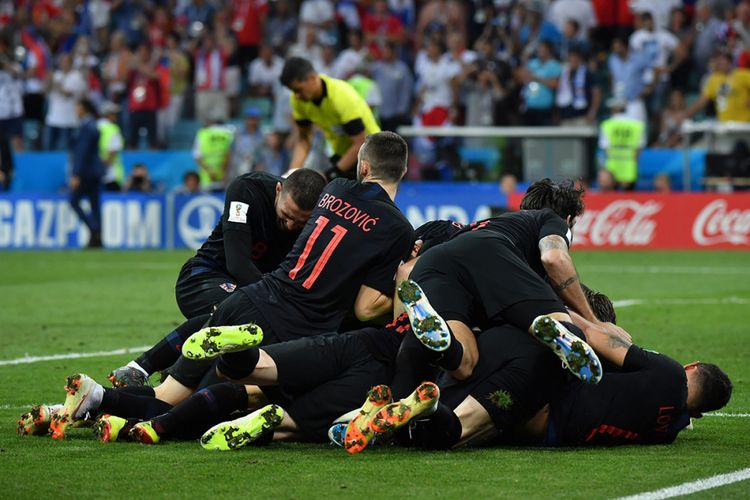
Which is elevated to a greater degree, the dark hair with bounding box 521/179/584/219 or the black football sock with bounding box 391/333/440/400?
the dark hair with bounding box 521/179/584/219

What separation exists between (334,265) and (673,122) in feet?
57.8

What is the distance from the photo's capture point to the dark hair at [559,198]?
7.88m

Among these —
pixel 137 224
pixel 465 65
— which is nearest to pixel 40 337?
pixel 137 224

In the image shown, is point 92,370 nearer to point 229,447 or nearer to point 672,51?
point 229,447

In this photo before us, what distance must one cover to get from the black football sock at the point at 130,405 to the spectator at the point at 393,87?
17.7 metres

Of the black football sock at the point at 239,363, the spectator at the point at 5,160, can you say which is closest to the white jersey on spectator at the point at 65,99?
the spectator at the point at 5,160

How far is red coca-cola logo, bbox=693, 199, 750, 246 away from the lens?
22.4 m

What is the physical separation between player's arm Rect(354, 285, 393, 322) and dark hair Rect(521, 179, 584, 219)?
106cm

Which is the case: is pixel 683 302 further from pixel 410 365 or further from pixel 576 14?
pixel 576 14

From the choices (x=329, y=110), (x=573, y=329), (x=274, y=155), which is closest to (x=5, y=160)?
(x=274, y=155)

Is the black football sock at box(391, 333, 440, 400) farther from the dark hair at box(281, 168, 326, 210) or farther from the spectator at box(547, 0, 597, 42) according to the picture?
the spectator at box(547, 0, 597, 42)

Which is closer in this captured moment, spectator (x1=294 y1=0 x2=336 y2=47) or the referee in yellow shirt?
the referee in yellow shirt

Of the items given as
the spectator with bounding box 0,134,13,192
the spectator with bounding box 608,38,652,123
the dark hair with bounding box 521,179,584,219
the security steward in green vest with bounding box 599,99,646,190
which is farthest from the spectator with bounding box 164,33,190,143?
the dark hair with bounding box 521,179,584,219

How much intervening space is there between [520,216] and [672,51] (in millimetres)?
17916
